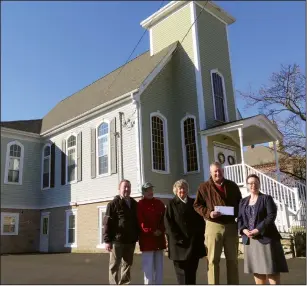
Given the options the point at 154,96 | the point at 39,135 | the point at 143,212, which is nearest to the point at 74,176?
the point at 39,135

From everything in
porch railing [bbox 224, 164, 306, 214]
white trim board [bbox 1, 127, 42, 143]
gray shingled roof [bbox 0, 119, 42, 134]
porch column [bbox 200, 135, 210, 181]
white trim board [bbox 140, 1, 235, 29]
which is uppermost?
white trim board [bbox 140, 1, 235, 29]

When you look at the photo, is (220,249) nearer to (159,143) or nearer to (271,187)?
(271,187)

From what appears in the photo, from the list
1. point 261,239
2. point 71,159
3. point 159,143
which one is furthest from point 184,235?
point 71,159

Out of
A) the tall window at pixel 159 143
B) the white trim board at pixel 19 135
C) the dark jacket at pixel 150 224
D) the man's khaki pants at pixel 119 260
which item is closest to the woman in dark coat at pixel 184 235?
the dark jacket at pixel 150 224

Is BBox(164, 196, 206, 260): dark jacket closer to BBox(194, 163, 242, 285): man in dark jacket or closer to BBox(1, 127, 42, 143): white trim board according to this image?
BBox(194, 163, 242, 285): man in dark jacket

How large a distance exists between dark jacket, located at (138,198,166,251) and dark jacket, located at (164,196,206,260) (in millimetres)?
251

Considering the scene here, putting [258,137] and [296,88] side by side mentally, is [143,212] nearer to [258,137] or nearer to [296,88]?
[258,137]

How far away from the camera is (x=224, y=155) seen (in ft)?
45.9

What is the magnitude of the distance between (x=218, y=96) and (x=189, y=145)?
2732 millimetres

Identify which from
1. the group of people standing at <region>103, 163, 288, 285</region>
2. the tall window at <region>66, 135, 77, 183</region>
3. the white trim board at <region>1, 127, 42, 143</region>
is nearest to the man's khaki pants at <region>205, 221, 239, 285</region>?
the group of people standing at <region>103, 163, 288, 285</region>

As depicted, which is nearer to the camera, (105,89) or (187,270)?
(187,270)

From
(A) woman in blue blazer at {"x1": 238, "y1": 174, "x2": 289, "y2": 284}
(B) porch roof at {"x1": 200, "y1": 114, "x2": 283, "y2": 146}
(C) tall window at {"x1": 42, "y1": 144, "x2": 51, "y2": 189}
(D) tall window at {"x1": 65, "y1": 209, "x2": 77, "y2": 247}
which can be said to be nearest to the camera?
(A) woman in blue blazer at {"x1": 238, "y1": 174, "x2": 289, "y2": 284}

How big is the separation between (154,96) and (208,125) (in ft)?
7.73

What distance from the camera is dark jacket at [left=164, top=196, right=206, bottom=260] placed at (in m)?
4.63
